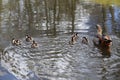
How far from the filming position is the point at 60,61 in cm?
1587

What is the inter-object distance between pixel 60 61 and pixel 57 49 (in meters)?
2.05

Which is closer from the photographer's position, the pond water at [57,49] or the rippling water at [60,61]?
the rippling water at [60,61]

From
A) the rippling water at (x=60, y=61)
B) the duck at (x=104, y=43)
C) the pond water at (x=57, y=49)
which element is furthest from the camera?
the duck at (x=104, y=43)

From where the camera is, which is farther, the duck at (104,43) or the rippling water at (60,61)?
the duck at (104,43)

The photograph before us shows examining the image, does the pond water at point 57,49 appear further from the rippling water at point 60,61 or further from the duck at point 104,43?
the duck at point 104,43

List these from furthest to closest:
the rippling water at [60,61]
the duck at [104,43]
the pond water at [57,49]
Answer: the duck at [104,43] → the pond water at [57,49] → the rippling water at [60,61]

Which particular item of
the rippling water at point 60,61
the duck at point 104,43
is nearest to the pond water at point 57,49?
the rippling water at point 60,61

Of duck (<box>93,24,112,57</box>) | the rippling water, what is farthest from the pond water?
duck (<box>93,24,112,57</box>)

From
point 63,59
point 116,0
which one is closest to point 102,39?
point 63,59

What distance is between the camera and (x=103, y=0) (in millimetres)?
40812

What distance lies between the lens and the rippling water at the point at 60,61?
543 inches

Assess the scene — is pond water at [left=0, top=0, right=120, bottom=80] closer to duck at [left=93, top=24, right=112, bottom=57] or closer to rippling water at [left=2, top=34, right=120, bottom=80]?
rippling water at [left=2, top=34, right=120, bottom=80]

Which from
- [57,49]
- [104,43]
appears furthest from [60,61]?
[104,43]

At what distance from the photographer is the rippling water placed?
13.8 m
